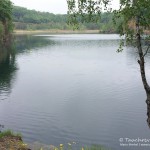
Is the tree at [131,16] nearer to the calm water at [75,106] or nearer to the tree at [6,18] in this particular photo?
the calm water at [75,106]

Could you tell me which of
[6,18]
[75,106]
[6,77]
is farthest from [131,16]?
[6,18]

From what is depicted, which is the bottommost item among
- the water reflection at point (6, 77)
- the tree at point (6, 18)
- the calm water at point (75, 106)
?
the water reflection at point (6, 77)

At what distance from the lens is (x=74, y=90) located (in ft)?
180

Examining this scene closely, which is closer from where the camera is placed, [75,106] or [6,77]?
[75,106]

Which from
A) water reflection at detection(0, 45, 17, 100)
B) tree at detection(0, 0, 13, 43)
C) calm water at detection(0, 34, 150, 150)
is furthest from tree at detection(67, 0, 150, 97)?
tree at detection(0, 0, 13, 43)

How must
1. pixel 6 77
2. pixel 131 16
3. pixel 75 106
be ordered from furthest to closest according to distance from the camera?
pixel 6 77
pixel 75 106
pixel 131 16

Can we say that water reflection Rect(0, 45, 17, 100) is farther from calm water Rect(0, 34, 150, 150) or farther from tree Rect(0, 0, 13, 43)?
tree Rect(0, 0, 13, 43)

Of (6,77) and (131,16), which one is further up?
(131,16)

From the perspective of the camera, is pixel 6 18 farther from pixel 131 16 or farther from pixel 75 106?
pixel 131 16

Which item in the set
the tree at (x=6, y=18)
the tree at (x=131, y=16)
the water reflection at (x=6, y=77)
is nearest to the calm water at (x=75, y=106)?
the water reflection at (x=6, y=77)

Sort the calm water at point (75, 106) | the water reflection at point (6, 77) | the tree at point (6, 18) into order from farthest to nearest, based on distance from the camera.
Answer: the tree at point (6, 18)
the water reflection at point (6, 77)
the calm water at point (75, 106)

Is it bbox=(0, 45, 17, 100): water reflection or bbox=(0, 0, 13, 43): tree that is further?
bbox=(0, 0, 13, 43): tree

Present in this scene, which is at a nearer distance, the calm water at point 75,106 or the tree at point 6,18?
the calm water at point 75,106

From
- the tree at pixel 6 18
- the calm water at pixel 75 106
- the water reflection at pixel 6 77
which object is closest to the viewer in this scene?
the calm water at pixel 75 106
